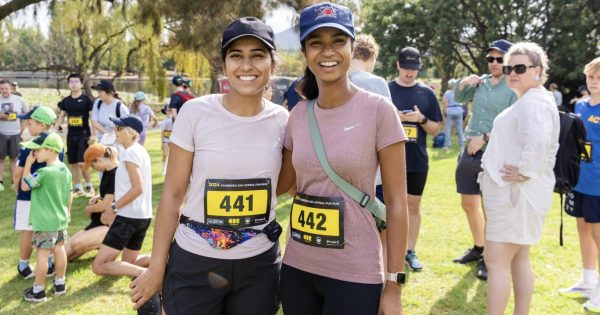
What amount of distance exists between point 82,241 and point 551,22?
21081 mm

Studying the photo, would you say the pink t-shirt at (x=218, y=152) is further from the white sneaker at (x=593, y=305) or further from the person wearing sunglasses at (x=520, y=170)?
the white sneaker at (x=593, y=305)

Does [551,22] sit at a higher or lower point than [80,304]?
higher

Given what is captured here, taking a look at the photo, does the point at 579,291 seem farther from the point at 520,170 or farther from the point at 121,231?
the point at 121,231

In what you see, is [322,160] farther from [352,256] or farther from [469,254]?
[469,254]

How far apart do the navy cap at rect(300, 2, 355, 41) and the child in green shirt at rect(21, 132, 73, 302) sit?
3.04 m

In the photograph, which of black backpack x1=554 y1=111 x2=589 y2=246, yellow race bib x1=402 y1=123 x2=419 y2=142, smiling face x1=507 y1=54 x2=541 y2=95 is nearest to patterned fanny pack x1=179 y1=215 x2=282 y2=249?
smiling face x1=507 y1=54 x2=541 y2=95

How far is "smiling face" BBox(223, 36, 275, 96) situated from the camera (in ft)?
6.39

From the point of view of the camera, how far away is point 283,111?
6.98ft

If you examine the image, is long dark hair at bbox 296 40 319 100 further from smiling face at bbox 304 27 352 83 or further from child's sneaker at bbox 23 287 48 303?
child's sneaker at bbox 23 287 48 303

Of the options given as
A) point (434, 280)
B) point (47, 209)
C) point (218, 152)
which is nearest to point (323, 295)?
point (218, 152)

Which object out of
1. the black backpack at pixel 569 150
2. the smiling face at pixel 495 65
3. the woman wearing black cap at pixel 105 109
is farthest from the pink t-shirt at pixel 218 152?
the woman wearing black cap at pixel 105 109

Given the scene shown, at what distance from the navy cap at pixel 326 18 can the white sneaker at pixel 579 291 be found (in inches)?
129

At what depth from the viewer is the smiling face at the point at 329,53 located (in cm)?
178

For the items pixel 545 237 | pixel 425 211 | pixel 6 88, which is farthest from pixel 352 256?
pixel 6 88
